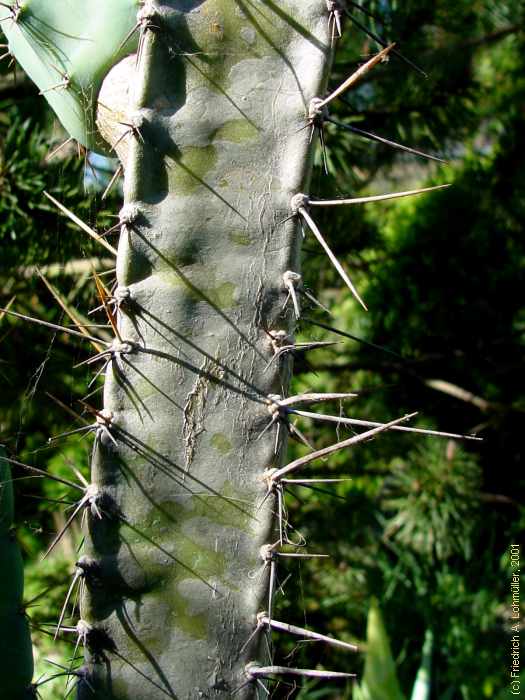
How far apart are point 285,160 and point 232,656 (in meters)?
0.40

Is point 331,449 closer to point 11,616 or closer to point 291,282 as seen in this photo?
point 291,282

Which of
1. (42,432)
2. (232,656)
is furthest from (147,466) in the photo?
(42,432)

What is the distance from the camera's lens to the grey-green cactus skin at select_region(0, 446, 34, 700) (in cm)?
70

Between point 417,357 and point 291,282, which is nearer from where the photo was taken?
point 291,282

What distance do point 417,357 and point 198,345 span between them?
3.66 ft

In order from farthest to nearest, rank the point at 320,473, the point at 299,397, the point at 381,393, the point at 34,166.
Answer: the point at 381,393 < the point at 320,473 < the point at 34,166 < the point at 299,397

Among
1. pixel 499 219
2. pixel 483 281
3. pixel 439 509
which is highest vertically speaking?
pixel 499 219

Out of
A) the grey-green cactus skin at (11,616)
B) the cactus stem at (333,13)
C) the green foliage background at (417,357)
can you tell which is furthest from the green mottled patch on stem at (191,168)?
the green foliage background at (417,357)

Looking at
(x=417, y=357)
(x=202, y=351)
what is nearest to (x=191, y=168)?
(x=202, y=351)

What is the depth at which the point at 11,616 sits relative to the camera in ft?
2.30

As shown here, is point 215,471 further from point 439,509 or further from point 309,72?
point 439,509

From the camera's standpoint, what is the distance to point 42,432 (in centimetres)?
145

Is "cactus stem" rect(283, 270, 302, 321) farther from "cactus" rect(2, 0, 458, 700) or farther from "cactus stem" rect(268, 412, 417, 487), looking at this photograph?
"cactus stem" rect(268, 412, 417, 487)

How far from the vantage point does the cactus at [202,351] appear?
A: 0.65 m
